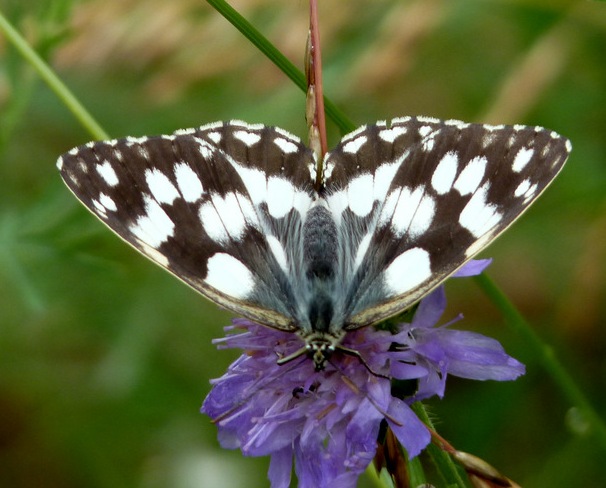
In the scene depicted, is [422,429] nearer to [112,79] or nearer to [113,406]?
[113,406]

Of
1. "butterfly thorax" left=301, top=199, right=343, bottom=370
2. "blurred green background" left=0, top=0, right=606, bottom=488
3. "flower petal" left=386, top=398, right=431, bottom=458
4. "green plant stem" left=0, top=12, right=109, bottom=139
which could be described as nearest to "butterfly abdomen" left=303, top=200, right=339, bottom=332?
"butterfly thorax" left=301, top=199, right=343, bottom=370

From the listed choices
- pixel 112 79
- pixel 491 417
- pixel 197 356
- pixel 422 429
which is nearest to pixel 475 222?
pixel 422 429

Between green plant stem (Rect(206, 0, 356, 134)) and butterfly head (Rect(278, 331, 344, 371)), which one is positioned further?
green plant stem (Rect(206, 0, 356, 134))

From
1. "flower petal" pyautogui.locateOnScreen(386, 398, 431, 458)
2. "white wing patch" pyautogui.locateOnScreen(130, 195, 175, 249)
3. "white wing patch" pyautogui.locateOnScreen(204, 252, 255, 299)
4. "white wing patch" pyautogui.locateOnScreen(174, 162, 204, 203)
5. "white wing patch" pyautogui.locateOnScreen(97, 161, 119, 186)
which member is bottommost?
"flower petal" pyautogui.locateOnScreen(386, 398, 431, 458)

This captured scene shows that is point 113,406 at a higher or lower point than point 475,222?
higher

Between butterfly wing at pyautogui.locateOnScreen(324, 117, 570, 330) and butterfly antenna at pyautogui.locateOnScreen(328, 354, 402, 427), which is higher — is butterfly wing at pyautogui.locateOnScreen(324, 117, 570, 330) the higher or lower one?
the higher one

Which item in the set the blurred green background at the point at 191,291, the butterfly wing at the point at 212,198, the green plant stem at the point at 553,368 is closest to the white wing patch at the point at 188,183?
the butterfly wing at the point at 212,198

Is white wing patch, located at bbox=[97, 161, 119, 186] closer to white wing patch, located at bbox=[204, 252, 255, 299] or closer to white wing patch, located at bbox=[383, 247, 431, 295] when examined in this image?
white wing patch, located at bbox=[204, 252, 255, 299]
